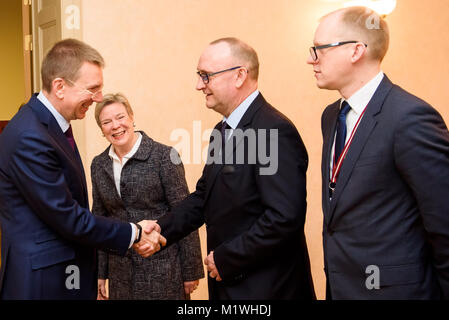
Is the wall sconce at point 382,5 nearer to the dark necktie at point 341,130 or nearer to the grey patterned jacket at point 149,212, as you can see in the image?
the grey patterned jacket at point 149,212

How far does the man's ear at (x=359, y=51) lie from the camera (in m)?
1.90

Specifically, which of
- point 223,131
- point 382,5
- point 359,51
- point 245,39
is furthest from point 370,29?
point 245,39

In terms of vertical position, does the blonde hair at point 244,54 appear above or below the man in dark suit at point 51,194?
above

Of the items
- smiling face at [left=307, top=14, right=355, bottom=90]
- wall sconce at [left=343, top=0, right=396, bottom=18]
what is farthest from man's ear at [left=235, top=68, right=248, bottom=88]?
wall sconce at [left=343, top=0, right=396, bottom=18]

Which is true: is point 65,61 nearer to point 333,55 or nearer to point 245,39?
point 333,55

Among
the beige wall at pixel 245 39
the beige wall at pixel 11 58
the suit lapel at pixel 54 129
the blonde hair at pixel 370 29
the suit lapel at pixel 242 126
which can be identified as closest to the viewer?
the blonde hair at pixel 370 29

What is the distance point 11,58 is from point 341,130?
682cm

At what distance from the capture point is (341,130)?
1.97 metres

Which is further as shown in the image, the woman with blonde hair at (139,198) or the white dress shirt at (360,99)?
the woman with blonde hair at (139,198)

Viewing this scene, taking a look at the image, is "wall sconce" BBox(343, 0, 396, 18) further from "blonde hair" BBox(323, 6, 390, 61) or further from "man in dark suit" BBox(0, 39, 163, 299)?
"man in dark suit" BBox(0, 39, 163, 299)

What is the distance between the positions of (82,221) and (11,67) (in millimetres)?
6280

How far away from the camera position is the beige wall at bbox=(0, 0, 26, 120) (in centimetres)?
752

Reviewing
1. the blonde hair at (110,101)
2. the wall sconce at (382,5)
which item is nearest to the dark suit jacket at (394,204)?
the blonde hair at (110,101)

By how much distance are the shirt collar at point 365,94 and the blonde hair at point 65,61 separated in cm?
112
